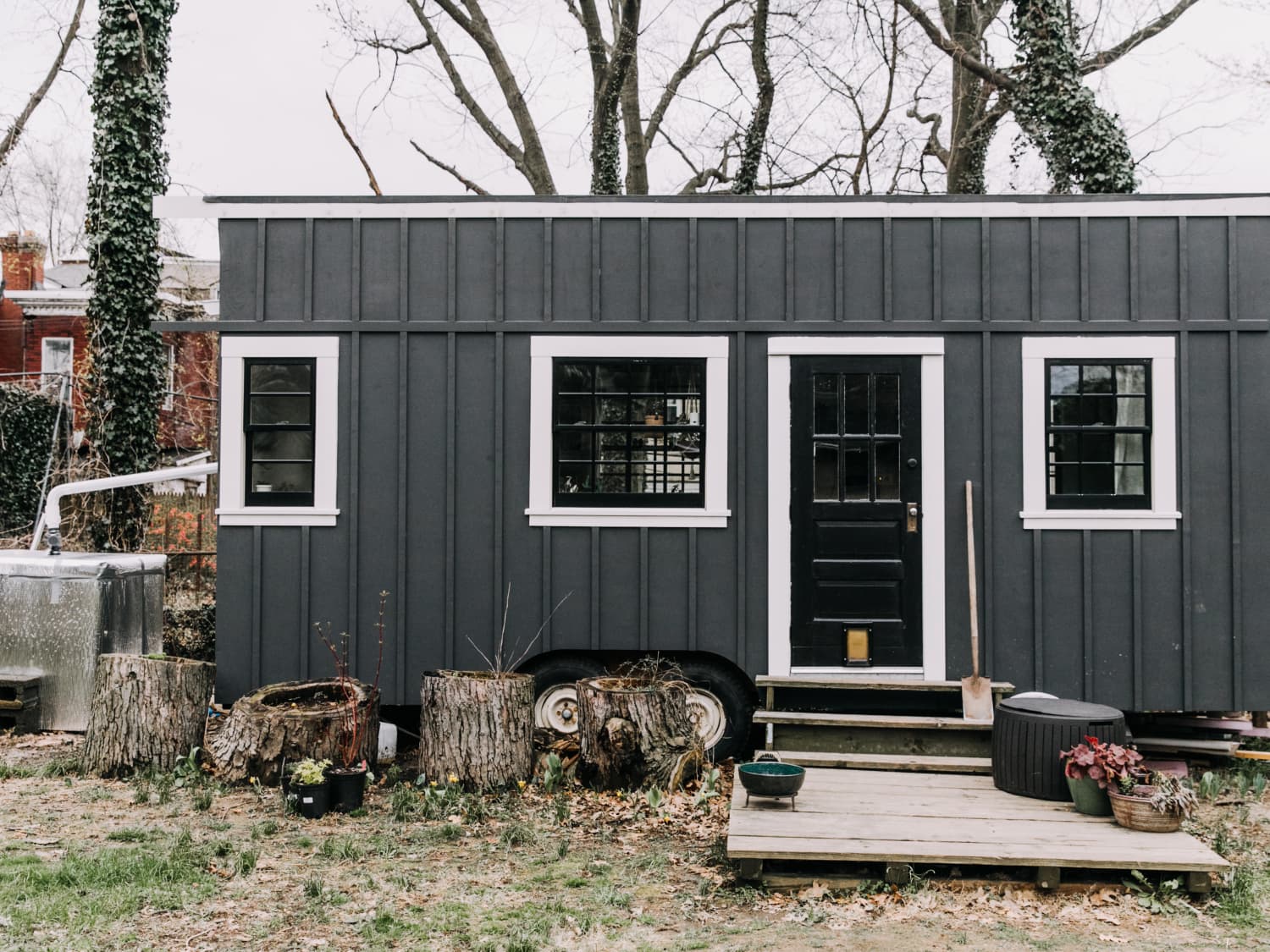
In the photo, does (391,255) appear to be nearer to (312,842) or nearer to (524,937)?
(312,842)

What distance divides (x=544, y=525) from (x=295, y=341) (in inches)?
74.8

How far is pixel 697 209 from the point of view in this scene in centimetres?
595

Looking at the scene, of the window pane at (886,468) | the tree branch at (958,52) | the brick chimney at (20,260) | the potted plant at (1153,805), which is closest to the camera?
the potted plant at (1153,805)

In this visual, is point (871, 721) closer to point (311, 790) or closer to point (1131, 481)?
point (1131, 481)

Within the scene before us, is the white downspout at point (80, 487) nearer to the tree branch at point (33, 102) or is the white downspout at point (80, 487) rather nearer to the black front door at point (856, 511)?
the black front door at point (856, 511)

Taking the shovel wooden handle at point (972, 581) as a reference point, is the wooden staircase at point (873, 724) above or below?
below

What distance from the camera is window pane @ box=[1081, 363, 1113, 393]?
5895 mm

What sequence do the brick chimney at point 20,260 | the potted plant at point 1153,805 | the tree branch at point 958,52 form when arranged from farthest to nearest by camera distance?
the brick chimney at point 20,260, the tree branch at point 958,52, the potted plant at point 1153,805

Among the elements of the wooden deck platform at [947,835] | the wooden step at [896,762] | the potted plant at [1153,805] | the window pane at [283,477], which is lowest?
the wooden deck platform at [947,835]

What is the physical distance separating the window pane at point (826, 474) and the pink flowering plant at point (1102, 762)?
1988mm

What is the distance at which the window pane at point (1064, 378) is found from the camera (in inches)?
232

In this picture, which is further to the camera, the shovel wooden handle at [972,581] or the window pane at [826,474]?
the window pane at [826,474]

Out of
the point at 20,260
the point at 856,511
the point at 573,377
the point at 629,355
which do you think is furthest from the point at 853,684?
the point at 20,260

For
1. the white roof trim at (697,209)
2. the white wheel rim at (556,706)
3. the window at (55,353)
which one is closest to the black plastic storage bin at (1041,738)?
the white wheel rim at (556,706)
